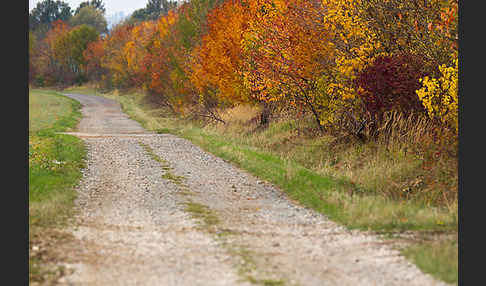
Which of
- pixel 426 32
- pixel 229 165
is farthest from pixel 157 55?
pixel 426 32

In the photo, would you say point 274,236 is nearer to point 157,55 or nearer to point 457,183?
point 457,183

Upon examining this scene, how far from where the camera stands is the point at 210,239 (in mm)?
7812

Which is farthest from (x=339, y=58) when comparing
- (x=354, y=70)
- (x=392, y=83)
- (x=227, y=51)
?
(x=227, y=51)

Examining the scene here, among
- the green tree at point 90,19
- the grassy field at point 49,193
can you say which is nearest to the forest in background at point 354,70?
the grassy field at point 49,193

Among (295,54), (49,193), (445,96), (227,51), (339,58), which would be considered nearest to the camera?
(49,193)

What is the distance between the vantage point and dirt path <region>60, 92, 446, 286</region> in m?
6.22

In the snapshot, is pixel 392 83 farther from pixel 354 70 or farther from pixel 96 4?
pixel 96 4

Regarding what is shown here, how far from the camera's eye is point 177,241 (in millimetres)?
7691

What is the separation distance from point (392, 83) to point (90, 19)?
4409 inches

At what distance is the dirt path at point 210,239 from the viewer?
20.4ft

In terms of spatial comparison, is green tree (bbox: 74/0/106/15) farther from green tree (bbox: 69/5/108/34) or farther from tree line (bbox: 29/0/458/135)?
tree line (bbox: 29/0/458/135)

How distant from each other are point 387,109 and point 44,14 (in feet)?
396

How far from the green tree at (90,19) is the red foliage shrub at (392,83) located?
10831 cm

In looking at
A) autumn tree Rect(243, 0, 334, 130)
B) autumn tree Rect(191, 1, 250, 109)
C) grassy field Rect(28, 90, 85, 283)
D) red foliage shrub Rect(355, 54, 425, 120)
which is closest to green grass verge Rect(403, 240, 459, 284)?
grassy field Rect(28, 90, 85, 283)
